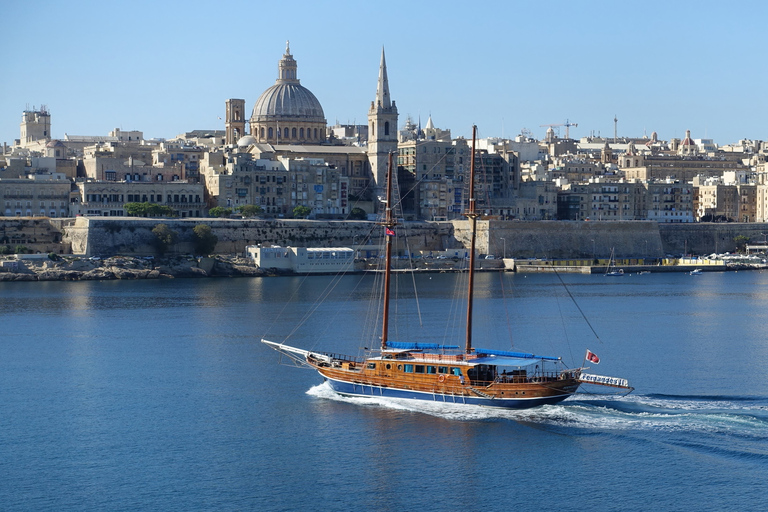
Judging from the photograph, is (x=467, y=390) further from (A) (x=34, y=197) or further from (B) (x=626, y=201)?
(B) (x=626, y=201)

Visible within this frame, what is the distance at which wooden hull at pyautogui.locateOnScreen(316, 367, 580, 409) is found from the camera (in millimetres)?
27844

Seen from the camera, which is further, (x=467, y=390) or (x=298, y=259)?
(x=298, y=259)

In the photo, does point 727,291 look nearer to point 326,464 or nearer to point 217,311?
point 217,311

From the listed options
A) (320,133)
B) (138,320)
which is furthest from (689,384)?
(320,133)

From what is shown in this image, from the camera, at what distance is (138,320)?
44656mm

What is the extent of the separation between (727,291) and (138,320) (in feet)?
96.8

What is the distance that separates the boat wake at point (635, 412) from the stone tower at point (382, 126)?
58.2 m

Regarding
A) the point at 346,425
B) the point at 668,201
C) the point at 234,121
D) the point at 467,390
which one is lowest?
the point at 346,425

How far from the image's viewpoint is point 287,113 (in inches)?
3647

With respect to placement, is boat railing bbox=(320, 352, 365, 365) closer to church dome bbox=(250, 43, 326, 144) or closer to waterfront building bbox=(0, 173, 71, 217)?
waterfront building bbox=(0, 173, 71, 217)

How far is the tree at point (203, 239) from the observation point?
69.4 metres

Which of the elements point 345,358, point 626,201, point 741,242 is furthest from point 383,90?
point 345,358

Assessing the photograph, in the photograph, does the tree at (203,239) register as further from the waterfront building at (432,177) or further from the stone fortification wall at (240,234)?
the waterfront building at (432,177)

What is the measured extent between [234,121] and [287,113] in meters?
6.53
